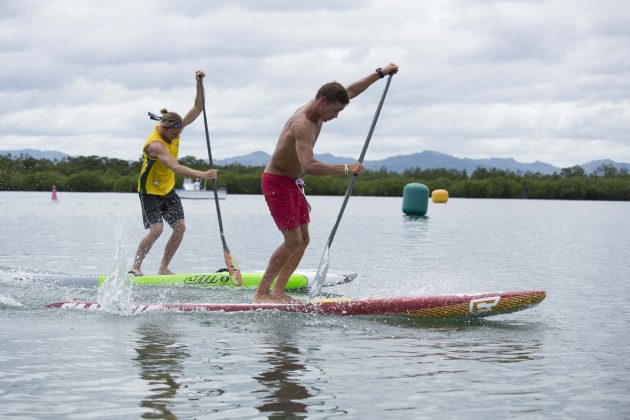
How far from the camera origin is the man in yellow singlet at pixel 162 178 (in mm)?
12180

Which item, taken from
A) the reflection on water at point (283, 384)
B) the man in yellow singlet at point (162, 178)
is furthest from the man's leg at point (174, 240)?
the reflection on water at point (283, 384)

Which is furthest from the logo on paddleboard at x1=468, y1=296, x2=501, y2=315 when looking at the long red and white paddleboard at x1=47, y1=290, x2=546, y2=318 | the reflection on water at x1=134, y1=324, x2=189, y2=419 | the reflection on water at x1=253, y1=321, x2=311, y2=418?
the reflection on water at x1=134, y1=324, x2=189, y2=419

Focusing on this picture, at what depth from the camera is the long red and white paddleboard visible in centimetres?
971

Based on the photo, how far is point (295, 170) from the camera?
981 centimetres

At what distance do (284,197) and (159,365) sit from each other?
9.73 ft

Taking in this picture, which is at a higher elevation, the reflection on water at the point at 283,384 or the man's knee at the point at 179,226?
the man's knee at the point at 179,226

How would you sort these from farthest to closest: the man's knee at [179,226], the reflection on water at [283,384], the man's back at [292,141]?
the man's knee at [179,226]
the man's back at [292,141]
the reflection on water at [283,384]

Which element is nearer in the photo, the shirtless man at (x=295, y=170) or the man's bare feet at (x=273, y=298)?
the shirtless man at (x=295, y=170)

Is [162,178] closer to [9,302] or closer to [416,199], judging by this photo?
[9,302]

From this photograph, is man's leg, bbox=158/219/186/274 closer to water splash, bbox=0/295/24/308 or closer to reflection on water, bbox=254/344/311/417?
water splash, bbox=0/295/24/308

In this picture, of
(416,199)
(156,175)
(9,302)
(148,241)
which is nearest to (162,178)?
(156,175)

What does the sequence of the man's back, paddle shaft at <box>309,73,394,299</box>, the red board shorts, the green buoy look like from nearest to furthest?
the man's back → the red board shorts → paddle shaft at <box>309,73,394,299</box> → the green buoy

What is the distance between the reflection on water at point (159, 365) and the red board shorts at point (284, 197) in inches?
72.3

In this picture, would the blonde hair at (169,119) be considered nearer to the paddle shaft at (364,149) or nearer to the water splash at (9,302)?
the paddle shaft at (364,149)
